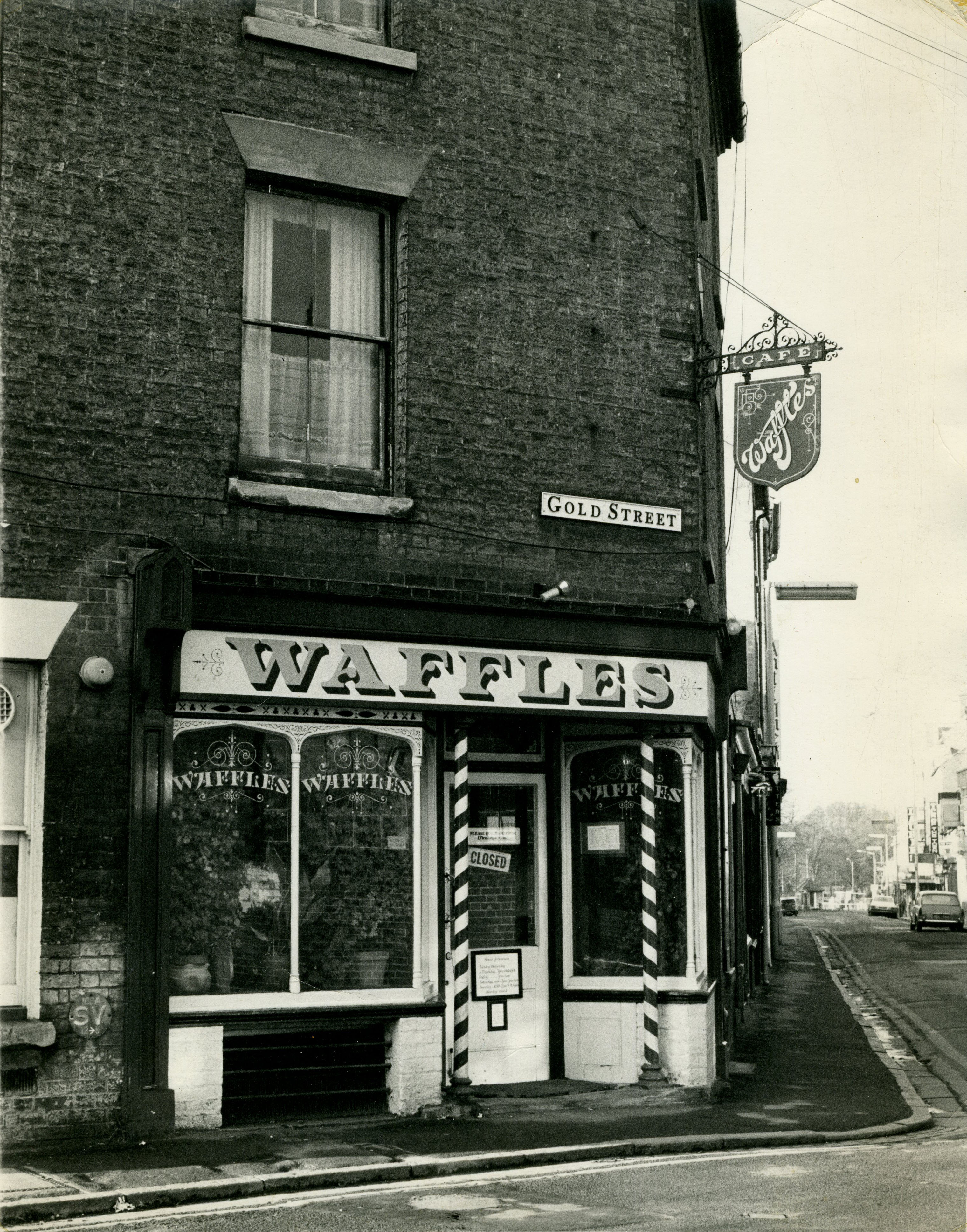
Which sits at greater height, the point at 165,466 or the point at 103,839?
the point at 165,466

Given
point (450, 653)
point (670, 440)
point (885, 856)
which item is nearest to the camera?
point (450, 653)

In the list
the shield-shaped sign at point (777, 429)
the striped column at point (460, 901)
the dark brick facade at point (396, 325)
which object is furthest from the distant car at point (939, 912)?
the striped column at point (460, 901)

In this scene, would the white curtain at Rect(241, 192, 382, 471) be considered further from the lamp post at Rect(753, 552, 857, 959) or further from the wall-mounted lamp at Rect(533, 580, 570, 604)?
the lamp post at Rect(753, 552, 857, 959)

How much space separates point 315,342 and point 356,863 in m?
4.05

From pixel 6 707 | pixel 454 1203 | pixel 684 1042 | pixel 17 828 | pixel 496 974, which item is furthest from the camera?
pixel 496 974

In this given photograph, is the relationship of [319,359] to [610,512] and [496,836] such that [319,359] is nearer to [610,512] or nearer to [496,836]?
→ [610,512]

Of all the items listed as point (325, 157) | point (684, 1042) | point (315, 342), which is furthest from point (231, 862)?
point (325, 157)

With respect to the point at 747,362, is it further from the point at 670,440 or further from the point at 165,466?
the point at 165,466

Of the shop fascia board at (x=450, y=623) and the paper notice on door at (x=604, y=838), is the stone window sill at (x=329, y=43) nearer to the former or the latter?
the shop fascia board at (x=450, y=623)

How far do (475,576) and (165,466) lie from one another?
262 centimetres

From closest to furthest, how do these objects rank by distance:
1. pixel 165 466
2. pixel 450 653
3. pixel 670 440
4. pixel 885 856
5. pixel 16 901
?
1. pixel 16 901
2. pixel 165 466
3. pixel 450 653
4. pixel 670 440
5. pixel 885 856

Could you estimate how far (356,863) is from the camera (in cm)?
1130

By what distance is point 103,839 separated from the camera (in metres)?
10.2

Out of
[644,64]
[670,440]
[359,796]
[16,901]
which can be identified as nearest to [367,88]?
[644,64]
